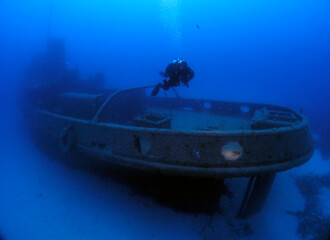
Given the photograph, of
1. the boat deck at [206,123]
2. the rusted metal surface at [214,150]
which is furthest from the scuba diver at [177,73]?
the rusted metal surface at [214,150]

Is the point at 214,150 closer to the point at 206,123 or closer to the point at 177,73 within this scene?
the point at 206,123

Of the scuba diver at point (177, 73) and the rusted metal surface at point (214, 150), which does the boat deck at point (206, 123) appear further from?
the rusted metal surface at point (214, 150)

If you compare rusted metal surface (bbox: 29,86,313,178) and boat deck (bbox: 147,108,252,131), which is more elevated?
rusted metal surface (bbox: 29,86,313,178)

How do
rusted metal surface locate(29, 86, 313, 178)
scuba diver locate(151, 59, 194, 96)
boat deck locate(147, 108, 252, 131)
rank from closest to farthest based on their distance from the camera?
rusted metal surface locate(29, 86, 313, 178), boat deck locate(147, 108, 252, 131), scuba diver locate(151, 59, 194, 96)

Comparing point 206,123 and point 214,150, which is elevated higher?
point 214,150

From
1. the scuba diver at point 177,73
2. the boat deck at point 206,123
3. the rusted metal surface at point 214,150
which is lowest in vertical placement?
the boat deck at point 206,123

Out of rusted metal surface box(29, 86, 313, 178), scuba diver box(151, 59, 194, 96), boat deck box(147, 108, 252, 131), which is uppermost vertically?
scuba diver box(151, 59, 194, 96)

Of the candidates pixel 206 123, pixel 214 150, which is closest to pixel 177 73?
pixel 206 123

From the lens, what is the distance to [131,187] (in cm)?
488

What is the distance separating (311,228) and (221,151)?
2727 mm

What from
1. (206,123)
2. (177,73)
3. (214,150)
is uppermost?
(177,73)

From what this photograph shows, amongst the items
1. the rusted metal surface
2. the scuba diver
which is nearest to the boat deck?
the scuba diver

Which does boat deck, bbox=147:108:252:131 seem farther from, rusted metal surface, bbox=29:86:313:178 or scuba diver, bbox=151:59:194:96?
rusted metal surface, bbox=29:86:313:178

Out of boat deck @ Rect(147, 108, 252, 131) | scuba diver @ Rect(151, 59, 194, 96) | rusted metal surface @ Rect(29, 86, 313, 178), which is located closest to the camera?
rusted metal surface @ Rect(29, 86, 313, 178)
